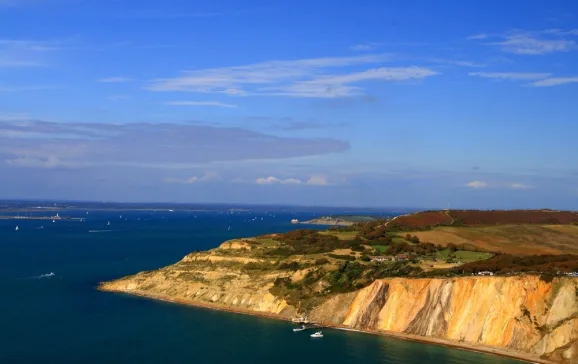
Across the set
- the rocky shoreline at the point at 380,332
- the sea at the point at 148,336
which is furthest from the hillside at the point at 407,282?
the sea at the point at 148,336

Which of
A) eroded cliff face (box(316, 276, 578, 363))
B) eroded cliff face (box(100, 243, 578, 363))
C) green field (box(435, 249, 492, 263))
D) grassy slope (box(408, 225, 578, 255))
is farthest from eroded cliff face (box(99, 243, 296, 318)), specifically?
grassy slope (box(408, 225, 578, 255))

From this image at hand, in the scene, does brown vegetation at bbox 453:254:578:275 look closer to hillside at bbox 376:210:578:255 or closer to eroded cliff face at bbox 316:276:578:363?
eroded cliff face at bbox 316:276:578:363

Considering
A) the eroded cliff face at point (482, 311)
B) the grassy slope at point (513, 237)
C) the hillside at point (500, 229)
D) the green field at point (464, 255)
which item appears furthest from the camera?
the hillside at point (500, 229)

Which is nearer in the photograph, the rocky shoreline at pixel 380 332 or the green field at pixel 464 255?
the rocky shoreline at pixel 380 332

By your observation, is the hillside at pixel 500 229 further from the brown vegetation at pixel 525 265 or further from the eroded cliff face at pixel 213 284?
the eroded cliff face at pixel 213 284

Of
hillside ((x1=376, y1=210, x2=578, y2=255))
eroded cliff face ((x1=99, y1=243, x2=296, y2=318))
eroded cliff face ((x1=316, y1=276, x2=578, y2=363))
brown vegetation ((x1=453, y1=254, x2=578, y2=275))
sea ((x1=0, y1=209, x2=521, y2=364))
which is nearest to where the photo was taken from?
sea ((x1=0, y1=209, x2=521, y2=364))

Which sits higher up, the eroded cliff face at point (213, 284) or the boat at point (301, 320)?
the eroded cliff face at point (213, 284)

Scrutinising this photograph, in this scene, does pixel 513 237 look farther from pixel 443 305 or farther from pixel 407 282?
pixel 443 305

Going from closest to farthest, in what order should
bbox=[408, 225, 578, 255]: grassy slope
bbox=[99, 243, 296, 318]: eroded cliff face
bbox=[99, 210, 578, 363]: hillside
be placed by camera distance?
bbox=[99, 210, 578, 363]: hillside → bbox=[99, 243, 296, 318]: eroded cliff face → bbox=[408, 225, 578, 255]: grassy slope
